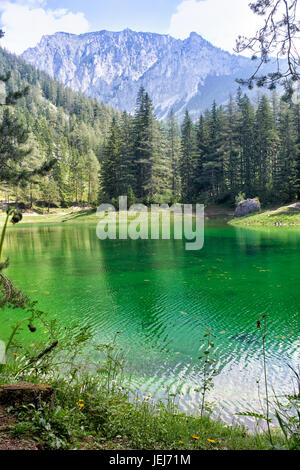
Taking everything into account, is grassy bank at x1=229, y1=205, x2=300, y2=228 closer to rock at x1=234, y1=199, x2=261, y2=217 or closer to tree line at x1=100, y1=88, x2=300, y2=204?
rock at x1=234, y1=199, x2=261, y2=217

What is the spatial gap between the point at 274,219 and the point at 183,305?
29.6 meters

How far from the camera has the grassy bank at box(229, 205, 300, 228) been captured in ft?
117

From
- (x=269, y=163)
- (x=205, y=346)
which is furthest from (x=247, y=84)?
(x=269, y=163)

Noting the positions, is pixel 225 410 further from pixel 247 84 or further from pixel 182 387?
pixel 247 84

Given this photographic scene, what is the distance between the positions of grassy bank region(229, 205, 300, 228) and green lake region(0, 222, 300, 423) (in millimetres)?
13500

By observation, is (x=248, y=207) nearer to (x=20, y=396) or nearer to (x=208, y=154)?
(x=208, y=154)

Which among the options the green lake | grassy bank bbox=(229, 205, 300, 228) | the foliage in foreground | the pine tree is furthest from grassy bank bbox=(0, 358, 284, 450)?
the pine tree

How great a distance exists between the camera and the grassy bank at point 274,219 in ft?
117

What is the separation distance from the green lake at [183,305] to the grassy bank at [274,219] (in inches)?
531

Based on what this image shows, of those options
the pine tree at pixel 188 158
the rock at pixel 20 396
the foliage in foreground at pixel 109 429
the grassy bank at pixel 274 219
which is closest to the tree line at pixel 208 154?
the pine tree at pixel 188 158

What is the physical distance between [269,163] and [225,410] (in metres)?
57.2

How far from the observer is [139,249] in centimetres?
2411

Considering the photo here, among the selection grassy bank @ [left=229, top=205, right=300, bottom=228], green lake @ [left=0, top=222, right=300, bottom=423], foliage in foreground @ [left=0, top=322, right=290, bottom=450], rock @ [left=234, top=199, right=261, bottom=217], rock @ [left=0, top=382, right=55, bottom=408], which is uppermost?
rock @ [left=234, top=199, right=261, bottom=217]

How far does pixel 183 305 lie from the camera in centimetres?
1095
